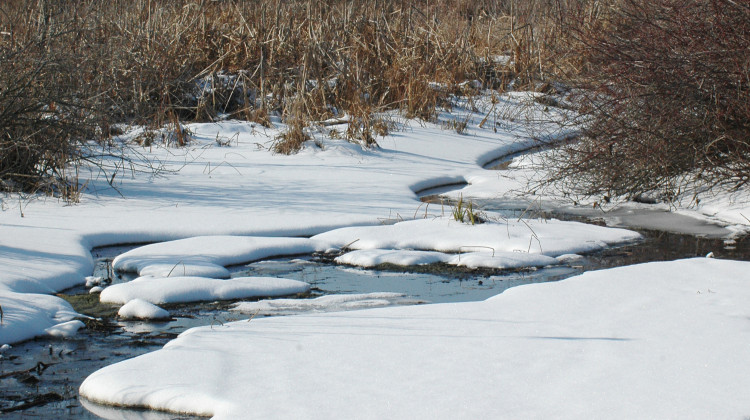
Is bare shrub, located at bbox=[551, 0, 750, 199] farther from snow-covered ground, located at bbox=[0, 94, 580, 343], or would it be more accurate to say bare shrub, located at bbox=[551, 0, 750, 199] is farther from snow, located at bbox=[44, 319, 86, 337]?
snow, located at bbox=[44, 319, 86, 337]

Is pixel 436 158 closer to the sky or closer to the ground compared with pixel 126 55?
closer to the ground

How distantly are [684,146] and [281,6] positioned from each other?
7223 millimetres

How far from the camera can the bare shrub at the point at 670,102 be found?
5.62m

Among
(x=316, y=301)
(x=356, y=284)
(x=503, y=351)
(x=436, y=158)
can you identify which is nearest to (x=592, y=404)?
(x=503, y=351)

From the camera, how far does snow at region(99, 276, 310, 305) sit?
426 cm

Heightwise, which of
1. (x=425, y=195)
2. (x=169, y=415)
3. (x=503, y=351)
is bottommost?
(x=169, y=415)

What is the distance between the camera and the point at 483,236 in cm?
559

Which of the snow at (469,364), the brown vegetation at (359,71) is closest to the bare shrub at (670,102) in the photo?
the brown vegetation at (359,71)

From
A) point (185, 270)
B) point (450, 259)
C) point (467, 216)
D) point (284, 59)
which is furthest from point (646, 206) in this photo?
point (284, 59)

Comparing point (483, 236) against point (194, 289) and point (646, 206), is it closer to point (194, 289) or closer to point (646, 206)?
point (646, 206)

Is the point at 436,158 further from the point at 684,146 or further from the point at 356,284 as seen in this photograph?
the point at 356,284

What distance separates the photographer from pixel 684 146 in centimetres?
606

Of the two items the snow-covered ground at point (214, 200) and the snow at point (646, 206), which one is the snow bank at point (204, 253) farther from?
the snow at point (646, 206)

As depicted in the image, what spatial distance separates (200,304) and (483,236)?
213 centimetres
